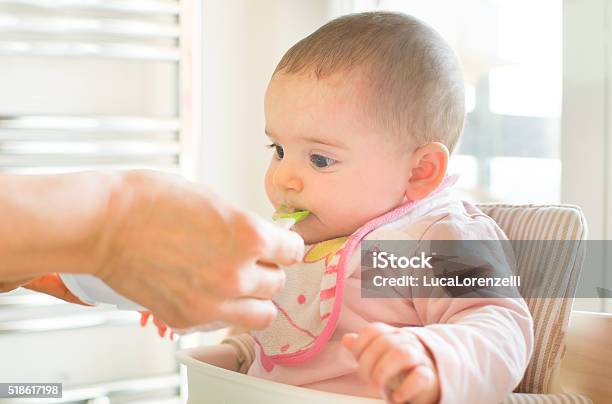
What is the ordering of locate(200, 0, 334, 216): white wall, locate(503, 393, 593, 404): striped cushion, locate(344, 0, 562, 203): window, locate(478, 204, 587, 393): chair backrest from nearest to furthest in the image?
locate(503, 393, 593, 404): striped cushion < locate(478, 204, 587, 393): chair backrest < locate(344, 0, 562, 203): window < locate(200, 0, 334, 216): white wall

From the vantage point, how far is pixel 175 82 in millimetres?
2041

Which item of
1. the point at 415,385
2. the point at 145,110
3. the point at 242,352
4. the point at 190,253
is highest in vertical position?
the point at 145,110

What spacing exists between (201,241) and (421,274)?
33 cm

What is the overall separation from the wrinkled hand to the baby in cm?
26

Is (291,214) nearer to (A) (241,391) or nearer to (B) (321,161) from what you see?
(B) (321,161)

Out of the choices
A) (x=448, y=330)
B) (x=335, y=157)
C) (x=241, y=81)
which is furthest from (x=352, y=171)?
(x=241, y=81)

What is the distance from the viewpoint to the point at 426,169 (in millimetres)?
886

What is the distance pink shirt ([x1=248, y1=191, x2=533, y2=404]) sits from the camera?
62 cm

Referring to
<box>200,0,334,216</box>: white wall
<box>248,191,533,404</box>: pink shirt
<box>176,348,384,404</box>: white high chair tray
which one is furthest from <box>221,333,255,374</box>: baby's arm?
<box>200,0,334,216</box>: white wall

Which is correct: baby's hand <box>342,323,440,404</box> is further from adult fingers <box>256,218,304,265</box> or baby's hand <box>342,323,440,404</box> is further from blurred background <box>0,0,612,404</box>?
blurred background <box>0,0,612,404</box>

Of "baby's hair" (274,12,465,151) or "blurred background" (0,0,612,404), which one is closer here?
"baby's hair" (274,12,465,151)

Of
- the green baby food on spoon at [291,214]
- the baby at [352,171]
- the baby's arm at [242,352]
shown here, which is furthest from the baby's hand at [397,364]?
the baby's arm at [242,352]

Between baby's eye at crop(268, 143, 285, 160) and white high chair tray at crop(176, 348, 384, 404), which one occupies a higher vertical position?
baby's eye at crop(268, 143, 285, 160)

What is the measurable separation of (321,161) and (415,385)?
37 cm
